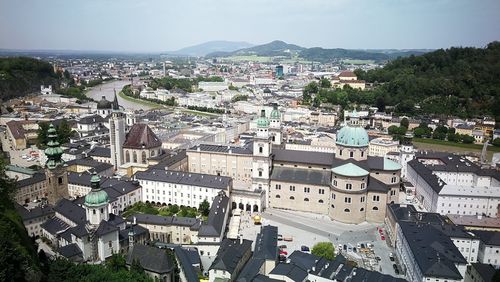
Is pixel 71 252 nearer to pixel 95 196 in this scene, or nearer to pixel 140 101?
pixel 95 196

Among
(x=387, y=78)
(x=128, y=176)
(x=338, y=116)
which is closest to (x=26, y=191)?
(x=128, y=176)

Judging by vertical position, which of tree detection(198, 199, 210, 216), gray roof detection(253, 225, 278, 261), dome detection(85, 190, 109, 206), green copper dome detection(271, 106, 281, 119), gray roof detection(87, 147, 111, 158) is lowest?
tree detection(198, 199, 210, 216)

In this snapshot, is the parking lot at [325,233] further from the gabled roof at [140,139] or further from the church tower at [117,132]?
the church tower at [117,132]

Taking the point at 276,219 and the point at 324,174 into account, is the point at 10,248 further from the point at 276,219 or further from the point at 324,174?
the point at 324,174

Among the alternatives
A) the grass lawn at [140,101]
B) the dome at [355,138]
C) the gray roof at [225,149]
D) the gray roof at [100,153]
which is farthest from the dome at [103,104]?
the grass lawn at [140,101]

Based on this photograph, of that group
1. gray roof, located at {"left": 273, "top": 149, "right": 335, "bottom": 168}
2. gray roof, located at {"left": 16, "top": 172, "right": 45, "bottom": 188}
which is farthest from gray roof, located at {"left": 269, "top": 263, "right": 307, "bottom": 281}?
gray roof, located at {"left": 16, "top": 172, "right": 45, "bottom": 188}

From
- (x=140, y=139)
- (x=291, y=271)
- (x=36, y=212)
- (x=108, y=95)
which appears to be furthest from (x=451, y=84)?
(x=108, y=95)

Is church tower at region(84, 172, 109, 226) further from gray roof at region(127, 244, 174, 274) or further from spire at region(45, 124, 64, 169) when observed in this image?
spire at region(45, 124, 64, 169)
